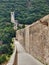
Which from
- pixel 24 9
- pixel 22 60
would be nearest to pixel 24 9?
pixel 24 9

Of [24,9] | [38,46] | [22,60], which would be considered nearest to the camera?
[38,46]

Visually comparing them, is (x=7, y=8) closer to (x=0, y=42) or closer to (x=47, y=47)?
(x=0, y=42)

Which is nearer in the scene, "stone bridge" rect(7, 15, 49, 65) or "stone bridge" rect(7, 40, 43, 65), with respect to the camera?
"stone bridge" rect(7, 40, 43, 65)

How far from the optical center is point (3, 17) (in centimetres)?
7650

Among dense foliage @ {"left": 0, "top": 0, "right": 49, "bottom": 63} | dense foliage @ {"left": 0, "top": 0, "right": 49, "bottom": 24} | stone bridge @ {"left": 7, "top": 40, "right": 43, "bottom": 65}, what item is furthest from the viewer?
dense foliage @ {"left": 0, "top": 0, "right": 49, "bottom": 24}

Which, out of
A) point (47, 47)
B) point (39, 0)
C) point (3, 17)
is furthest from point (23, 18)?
point (47, 47)

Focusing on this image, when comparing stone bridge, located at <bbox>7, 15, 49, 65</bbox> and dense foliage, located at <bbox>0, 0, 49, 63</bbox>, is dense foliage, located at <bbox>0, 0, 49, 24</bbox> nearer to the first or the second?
dense foliage, located at <bbox>0, 0, 49, 63</bbox>

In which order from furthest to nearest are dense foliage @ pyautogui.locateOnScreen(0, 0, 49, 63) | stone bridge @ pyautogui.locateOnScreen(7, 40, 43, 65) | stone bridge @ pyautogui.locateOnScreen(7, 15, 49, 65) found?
dense foliage @ pyautogui.locateOnScreen(0, 0, 49, 63), stone bridge @ pyautogui.locateOnScreen(7, 15, 49, 65), stone bridge @ pyautogui.locateOnScreen(7, 40, 43, 65)

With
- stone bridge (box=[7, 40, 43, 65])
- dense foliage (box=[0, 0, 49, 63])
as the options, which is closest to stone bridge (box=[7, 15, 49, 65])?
stone bridge (box=[7, 40, 43, 65])

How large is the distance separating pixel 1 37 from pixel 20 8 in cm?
3307

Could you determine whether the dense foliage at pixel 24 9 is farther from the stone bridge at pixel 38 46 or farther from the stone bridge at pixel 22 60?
the stone bridge at pixel 38 46

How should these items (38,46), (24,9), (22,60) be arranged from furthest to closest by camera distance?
(24,9) < (22,60) < (38,46)

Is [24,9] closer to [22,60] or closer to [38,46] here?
[22,60]

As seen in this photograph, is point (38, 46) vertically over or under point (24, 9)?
over
